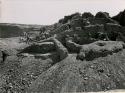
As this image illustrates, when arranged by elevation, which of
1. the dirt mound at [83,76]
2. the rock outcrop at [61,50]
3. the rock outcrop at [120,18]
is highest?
the rock outcrop at [120,18]

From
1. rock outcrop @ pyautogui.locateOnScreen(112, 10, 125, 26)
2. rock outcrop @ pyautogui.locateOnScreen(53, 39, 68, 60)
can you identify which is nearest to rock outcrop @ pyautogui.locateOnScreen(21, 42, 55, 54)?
rock outcrop @ pyautogui.locateOnScreen(53, 39, 68, 60)

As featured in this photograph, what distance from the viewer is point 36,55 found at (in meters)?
17.8

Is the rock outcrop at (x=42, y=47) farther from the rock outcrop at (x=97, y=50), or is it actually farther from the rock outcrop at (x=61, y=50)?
the rock outcrop at (x=97, y=50)

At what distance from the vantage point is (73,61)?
51.3 feet

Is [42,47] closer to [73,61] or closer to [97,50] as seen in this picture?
[73,61]

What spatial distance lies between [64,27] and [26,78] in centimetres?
613

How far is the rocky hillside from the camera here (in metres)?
14.0

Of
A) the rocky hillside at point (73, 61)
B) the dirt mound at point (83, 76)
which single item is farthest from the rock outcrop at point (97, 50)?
the dirt mound at point (83, 76)

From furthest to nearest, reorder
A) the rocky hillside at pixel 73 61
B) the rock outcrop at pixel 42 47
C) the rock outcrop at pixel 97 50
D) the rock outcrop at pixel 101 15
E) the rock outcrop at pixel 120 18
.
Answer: the rock outcrop at pixel 120 18 → the rock outcrop at pixel 101 15 → the rock outcrop at pixel 42 47 → the rock outcrop at pixel 97 50 → the rocky hillside at pixel 73 61

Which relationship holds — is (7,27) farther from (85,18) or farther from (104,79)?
(104,79)

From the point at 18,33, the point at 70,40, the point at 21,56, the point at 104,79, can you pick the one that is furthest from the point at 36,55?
the point at 18,33

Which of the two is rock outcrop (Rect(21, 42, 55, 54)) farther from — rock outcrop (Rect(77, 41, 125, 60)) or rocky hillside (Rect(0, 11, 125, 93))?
rock outcrop (Rect(77, 41, 125, 60))

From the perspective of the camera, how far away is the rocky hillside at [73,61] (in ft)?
46.0

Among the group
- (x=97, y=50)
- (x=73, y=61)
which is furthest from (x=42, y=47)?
(x=97, y=50)
